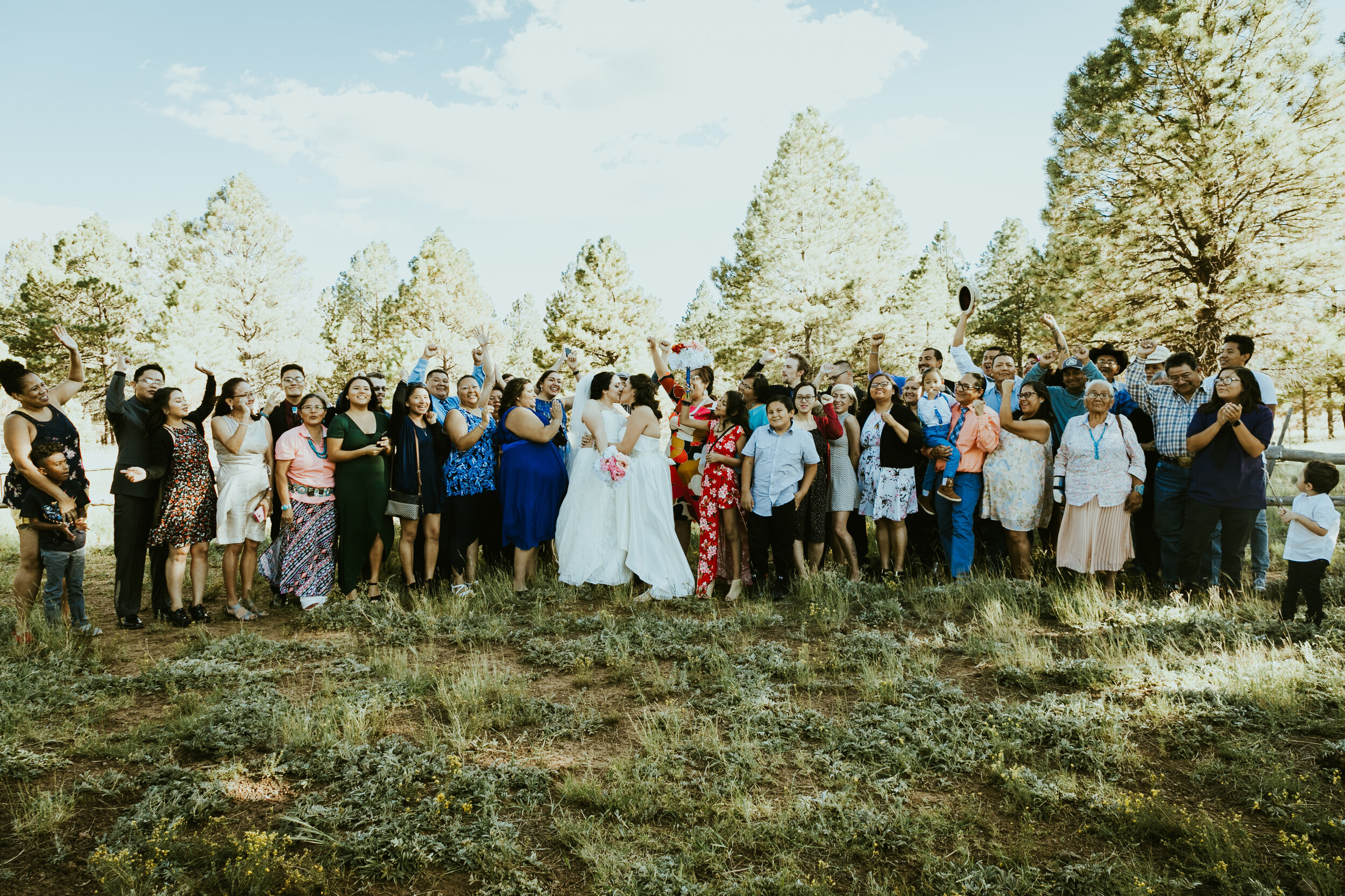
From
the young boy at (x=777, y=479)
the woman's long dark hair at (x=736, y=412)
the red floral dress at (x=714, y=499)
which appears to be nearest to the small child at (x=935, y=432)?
the young boy at (x=777, y=479)

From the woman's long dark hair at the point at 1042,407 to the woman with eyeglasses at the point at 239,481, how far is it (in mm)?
7533

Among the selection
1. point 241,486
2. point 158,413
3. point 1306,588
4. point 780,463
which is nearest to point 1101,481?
point 1306,588

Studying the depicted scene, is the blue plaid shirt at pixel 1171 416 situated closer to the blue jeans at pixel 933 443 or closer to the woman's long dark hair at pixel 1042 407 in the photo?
the woman's long dark hair at pixel 1042 407

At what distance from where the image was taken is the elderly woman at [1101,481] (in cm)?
667

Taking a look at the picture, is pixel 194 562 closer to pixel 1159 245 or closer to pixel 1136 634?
pixel 1136 634

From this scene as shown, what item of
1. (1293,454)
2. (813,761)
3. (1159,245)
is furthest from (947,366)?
→ (813,761)

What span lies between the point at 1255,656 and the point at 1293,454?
5.27m

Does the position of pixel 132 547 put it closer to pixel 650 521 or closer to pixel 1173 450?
pixel 650 521

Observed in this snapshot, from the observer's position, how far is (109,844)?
334 cm

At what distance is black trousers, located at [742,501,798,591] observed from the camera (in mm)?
7551

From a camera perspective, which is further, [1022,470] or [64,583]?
[1022,470]

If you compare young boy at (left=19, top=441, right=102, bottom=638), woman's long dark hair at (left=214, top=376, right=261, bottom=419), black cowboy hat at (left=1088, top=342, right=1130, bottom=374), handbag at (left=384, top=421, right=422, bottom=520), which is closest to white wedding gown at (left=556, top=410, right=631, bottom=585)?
handbag at (left=384, top=421, right=422, bottom=520)

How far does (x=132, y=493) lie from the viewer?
6605 mm

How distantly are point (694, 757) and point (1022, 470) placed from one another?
4923 millimetres
